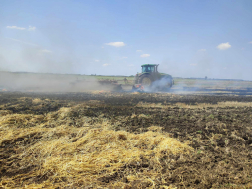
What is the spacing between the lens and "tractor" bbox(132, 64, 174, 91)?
25016mm

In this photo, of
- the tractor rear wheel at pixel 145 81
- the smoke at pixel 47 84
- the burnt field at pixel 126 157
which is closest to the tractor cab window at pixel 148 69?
the tractor rear wheel at pixel 145 81

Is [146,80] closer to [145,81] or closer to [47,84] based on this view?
[145,81]

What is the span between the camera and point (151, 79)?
2512cm

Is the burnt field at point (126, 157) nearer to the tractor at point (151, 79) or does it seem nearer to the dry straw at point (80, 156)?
the dry straw at point (80, 156)

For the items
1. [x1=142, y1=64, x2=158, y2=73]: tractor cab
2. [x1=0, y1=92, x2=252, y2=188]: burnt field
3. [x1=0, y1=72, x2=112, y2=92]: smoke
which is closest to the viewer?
[x1=0, y1=92, x2=252, y2=188]: burnt field

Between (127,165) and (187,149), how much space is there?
202 centimetres

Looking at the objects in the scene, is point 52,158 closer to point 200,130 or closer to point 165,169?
point 165,169

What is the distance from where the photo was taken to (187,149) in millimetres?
4797

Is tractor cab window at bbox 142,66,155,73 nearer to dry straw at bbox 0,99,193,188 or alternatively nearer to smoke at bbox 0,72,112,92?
smoke at bbox 0,72,112,92

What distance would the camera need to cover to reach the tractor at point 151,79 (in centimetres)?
2502

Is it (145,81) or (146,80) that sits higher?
(146,80)

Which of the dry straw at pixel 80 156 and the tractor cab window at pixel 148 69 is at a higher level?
the tractor cab window at pixel 148 69

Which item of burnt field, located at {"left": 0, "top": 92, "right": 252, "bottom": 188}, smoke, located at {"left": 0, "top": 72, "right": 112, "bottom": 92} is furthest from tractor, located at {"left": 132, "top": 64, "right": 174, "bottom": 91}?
burnt field, located at {"left": 0, "top": 92, "right": 252, "bottom": 188}

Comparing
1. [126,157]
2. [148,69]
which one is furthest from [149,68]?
[126,157]
